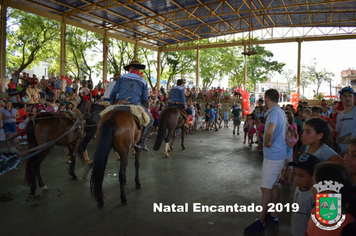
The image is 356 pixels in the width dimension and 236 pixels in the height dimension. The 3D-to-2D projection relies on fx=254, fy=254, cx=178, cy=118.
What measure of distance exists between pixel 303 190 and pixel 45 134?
462 centimetres

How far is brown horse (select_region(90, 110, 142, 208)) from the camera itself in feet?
13.3

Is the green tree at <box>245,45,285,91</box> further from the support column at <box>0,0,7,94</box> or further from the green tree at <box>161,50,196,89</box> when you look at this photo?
the support column at <box>0,0,7,94</box>

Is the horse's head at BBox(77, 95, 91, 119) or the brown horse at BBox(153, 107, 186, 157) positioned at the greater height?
the horse's head at BBox(77, 95, 91, 119)

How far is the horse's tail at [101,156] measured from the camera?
405 cm

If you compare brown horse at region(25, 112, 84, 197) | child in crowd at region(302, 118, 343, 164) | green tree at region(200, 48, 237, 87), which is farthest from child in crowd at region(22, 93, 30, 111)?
green tree at region(200, 48, 237, 87)

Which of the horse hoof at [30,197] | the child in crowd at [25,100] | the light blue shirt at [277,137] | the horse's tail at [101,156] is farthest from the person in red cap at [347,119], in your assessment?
the child in crowd at [25,100]

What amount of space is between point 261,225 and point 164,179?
275cm

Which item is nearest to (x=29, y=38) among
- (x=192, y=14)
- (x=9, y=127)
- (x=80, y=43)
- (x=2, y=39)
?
(x=80, y=43)

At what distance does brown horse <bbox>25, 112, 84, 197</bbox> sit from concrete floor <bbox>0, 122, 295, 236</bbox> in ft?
1.33

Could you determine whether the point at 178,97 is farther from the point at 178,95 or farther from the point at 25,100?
the point at 25,100

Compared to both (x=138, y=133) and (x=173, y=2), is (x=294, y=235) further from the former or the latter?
(x=173, y=2)

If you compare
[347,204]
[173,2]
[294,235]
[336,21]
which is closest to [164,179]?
[294,235]

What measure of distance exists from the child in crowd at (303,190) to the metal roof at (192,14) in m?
16.1

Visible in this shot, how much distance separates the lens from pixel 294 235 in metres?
2.53
